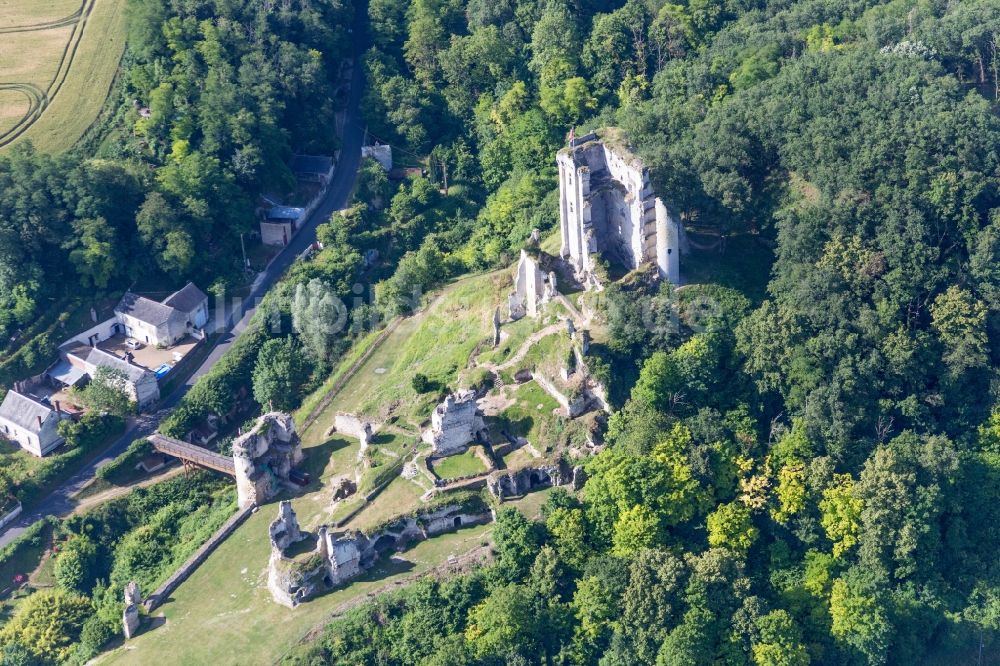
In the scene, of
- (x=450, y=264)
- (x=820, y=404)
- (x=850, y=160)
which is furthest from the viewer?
(x=450, y=264)

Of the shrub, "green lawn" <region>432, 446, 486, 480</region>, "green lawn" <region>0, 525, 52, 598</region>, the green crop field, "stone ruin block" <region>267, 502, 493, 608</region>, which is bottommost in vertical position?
the shrub

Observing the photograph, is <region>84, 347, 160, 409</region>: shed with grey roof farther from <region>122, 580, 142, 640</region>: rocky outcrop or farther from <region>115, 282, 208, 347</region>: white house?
<region>122, 580, 142, 640</region>: rocky outcrop

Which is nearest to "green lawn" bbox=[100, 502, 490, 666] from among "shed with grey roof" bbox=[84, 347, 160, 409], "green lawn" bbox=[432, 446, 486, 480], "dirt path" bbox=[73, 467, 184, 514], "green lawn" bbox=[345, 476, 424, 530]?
"green lawn" bbox=[345, 476, 424, 530]

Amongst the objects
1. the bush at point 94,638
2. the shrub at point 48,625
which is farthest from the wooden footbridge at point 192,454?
the bush at point 94,638

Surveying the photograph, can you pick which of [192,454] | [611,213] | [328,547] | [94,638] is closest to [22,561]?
[94,638]

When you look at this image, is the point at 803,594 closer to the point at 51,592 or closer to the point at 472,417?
the point at 472,417

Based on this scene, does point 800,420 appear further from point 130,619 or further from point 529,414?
point 130,619

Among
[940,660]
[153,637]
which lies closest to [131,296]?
[153,637]
